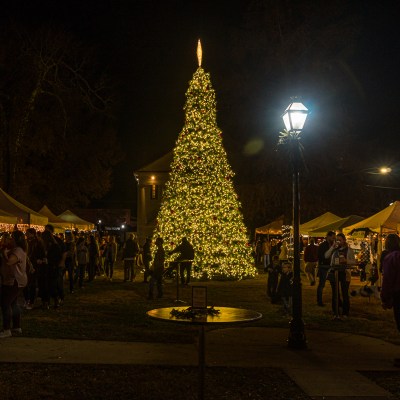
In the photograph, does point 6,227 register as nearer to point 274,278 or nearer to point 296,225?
point 274,278

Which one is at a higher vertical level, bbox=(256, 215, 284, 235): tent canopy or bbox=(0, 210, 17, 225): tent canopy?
bbox=(256, 215, 284, 235): tent canopy

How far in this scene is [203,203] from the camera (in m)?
23.9

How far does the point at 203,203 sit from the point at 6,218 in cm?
761

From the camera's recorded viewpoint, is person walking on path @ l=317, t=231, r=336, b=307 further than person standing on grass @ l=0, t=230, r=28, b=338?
Yes

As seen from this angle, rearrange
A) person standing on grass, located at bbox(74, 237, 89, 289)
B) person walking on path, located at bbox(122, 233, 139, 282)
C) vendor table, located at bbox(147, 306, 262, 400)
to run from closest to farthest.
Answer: vendor table, located at bbox(147, 306, 262, 400)
person standing on grass, located at bbox(74, 237, 89, 289)
person walking on path, located at bbox(122, 233, 139, 282)

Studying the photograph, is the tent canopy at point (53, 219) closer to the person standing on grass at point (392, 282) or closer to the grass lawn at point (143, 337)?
the grass lawn at point (143, 337)

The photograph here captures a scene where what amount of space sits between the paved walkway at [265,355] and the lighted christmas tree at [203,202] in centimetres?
1279

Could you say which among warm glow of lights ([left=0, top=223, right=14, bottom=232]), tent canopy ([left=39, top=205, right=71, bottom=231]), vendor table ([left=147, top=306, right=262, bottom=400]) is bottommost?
vendor table ([left=147, top=306, right=262, bottom=400])

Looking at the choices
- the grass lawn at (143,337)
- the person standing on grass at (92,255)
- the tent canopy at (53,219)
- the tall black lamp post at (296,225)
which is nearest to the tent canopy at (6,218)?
the person standing on grass at (92,255)

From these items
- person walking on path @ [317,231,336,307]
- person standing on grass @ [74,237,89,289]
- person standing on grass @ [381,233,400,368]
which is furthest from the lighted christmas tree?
person standing on grass @ [381,233,400,368]

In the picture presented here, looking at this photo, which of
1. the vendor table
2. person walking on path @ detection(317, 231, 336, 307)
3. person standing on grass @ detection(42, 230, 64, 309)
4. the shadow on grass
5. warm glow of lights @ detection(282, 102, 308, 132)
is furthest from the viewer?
person walking on path @ detection(317, 231, 336, 307)

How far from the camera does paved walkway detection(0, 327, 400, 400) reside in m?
7.60

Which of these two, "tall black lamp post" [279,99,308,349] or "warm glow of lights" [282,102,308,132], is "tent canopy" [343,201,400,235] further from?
"warm glow of lights" [282,102,308,132]

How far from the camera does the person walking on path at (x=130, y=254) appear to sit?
21.7m
